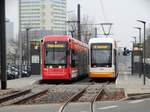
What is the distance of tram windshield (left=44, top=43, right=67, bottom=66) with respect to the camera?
39062mm

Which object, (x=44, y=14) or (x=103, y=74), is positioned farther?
(x=44, y=14)

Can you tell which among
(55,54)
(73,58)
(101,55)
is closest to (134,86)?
(55,54)

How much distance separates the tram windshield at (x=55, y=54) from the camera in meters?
39.1

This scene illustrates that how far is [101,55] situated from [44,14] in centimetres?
4321

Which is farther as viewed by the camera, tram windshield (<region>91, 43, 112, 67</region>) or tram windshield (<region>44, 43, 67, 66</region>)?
tram windshield (<region>91, 43, 112, 67</region>)

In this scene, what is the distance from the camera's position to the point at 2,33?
29.7 metres

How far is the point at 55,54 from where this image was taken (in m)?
39.2

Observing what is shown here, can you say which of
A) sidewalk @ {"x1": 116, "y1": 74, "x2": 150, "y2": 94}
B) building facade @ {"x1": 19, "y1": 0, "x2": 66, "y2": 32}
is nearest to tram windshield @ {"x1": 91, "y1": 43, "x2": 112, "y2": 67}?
sidewalk @ {"x1": 116, "y1": 74, "x2": 150, "y2": 94}

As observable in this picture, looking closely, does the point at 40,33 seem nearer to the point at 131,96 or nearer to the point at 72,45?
the point at 72,45

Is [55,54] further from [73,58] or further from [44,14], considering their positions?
[44,14]

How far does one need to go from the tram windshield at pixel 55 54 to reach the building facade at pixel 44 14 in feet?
64.9

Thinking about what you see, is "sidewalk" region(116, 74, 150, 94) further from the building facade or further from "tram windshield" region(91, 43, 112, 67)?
the building facade

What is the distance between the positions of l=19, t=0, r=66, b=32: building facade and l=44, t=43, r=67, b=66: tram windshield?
19.8m

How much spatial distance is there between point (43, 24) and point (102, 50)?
171ft
